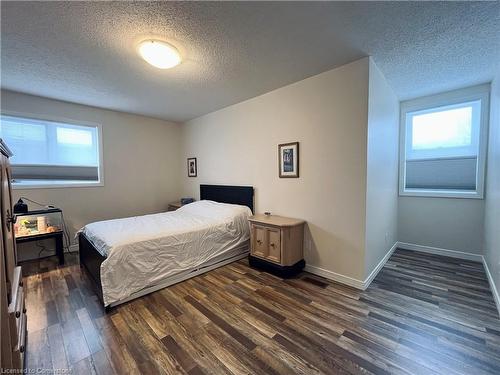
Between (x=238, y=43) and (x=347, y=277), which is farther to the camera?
(x=347, y=277)

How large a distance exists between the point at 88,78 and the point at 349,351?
159 inches

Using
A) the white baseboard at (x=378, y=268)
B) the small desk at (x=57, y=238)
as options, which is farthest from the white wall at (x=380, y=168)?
the small desk at (x=57, y=238)

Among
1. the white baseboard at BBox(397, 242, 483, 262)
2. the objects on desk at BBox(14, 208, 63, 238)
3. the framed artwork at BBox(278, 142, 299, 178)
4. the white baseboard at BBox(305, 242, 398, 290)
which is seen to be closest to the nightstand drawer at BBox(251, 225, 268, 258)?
the white baseboard at BBox(305, 242, 398, 290)

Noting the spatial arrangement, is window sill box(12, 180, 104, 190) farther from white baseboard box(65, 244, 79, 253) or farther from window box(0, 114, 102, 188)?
white baseboard box(65, 244, 79, 253)

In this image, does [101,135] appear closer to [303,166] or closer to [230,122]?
[230,122]

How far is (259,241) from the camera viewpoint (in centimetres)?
303

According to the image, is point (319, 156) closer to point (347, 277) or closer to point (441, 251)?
point (347, 277)

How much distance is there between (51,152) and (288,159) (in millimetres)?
3981

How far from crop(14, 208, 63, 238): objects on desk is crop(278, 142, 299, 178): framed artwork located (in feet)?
11.9

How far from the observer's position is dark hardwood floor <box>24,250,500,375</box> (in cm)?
154

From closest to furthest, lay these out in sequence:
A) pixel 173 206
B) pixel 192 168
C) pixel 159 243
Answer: pixel 159 243 < pixel 173 206 < pixel 192 168

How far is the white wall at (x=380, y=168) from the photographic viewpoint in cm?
253

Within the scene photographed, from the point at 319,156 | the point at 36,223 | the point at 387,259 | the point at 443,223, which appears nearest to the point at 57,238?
the point at 36,223

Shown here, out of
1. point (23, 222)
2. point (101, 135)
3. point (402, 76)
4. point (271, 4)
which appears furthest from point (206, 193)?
point (402, 76)
